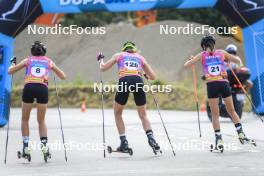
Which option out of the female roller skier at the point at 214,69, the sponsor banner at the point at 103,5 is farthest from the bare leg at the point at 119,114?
the sponsor banner at the point at 103,5

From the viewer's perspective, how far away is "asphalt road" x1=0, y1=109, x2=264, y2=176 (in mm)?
9508

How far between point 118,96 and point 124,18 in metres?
46.7

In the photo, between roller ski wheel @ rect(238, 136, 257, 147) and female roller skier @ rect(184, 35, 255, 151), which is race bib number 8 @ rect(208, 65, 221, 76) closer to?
female roller skier @ rect(184, 35, 255, 151)

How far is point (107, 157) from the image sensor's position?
11.6 m

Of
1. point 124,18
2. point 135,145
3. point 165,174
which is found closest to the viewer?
point 165,174

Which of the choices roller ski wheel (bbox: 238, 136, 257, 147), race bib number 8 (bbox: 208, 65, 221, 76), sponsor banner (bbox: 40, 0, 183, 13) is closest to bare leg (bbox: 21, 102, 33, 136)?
race bib number 8 (bbox: 208, 65, 221, 76)

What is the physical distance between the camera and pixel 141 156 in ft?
38.1

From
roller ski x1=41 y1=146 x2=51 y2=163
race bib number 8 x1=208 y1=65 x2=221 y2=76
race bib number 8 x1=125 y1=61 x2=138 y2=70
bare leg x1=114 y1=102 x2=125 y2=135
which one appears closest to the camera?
roller ski x1=41 y1=146 x2=51 y2=163

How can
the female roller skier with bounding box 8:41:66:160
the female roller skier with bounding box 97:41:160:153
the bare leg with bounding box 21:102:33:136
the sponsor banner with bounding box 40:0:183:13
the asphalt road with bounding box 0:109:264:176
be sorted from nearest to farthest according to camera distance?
1. the asphalt road with bounding box 0:109:264:176
2. the female roller skier with bounding box 8:41:66:160
3. the bare leg with bounding box 21:102:33:136
4. the female roller skier with bounding box 97:41:160:153
5. the sponsor banner with bounding box 40:0:183:13

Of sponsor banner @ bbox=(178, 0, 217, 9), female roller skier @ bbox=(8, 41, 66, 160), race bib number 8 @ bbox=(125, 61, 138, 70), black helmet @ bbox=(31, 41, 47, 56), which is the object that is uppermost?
sponsor banner @ bbox=(178, 0, 217, 9)

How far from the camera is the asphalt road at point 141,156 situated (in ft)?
31.2

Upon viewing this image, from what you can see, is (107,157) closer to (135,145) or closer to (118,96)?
(118,96)

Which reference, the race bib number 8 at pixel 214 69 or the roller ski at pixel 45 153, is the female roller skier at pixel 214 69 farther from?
the roller ski at pixel 45 153

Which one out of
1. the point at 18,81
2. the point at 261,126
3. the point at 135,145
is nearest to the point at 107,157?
the point at 135,145
